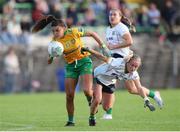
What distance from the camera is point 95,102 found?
15789 millimetres

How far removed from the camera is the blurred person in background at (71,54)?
1572cm

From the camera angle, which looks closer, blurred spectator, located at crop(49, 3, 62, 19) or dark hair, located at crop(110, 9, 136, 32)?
dark hair, located at crop(110, 9, 136, 32)

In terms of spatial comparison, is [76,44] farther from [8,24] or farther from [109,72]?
[8,24]

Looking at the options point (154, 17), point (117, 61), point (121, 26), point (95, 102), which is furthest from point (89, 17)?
point (95, 102)

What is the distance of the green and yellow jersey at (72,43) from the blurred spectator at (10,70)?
657 inches

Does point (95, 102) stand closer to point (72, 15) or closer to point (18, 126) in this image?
point (18, 126)

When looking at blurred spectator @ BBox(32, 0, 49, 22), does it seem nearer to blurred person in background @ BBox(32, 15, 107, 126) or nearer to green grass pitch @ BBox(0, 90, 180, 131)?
green grass pitch @ BBox(0, 90, 180, 131)

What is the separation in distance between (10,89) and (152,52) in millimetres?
6494

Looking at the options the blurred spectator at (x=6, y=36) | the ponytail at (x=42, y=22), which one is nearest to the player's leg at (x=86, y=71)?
the ponytail at (x=42, y=22)

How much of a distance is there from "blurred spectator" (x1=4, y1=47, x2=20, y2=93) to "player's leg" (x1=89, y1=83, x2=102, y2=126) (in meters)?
16.6

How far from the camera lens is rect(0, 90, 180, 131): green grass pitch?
15312 mm

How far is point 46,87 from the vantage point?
3431cm

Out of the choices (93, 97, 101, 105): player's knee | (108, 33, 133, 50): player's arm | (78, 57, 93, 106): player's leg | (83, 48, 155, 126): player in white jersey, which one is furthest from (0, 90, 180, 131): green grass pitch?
(108, 33, 133, 50): player's arm

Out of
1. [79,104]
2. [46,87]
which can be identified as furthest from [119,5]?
[79,104]
